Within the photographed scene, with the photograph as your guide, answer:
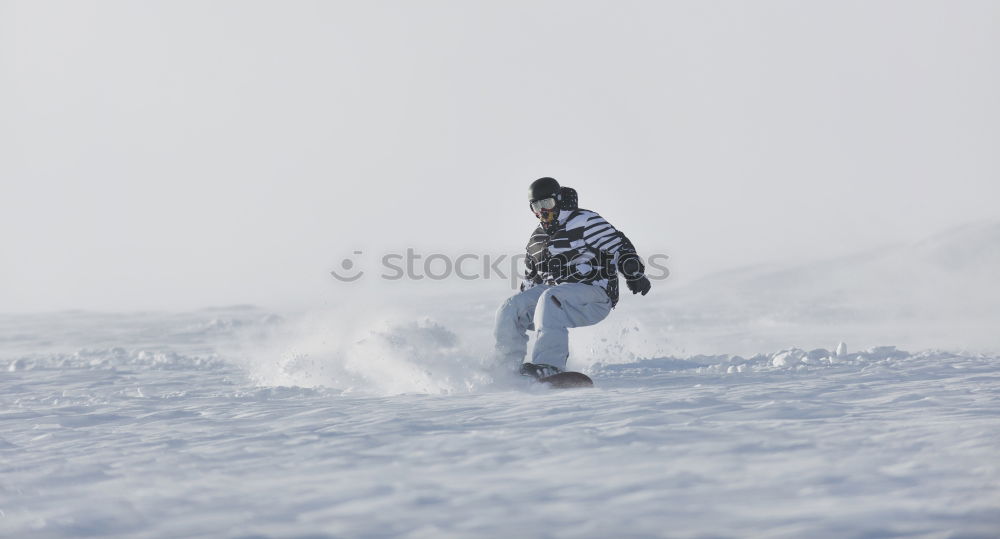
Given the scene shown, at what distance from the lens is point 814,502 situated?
88.3 inches

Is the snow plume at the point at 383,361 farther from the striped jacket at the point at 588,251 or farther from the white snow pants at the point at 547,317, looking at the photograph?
the striped jacket at the point at 588,251

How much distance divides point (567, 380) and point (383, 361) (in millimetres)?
1707

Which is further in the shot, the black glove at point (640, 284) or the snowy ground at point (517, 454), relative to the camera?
the black glove at point (640, 284)

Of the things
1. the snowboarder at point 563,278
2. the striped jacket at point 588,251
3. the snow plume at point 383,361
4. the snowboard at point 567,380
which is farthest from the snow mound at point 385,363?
the striped jacket at point 588,251

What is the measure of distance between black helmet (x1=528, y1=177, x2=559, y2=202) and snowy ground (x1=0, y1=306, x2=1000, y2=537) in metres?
1.40

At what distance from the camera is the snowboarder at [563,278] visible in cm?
560

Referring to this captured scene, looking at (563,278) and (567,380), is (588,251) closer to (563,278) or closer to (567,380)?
Answer: (563,278)

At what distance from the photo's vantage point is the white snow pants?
5531 millimetres

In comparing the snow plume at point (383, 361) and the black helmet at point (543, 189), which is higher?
the black helmet at point (543, 189)

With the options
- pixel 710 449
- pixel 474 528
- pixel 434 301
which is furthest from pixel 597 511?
pixel 434 301

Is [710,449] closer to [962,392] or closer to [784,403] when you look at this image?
[784,403]

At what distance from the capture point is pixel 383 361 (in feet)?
20.0

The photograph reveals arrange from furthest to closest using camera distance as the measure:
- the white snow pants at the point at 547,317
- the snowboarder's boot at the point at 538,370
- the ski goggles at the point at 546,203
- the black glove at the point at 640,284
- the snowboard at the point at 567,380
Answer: the ski goggles at the point at 546,203
the black glove at the point at 640,284
the white snow pants at the point at 547,317
the snowboarder's boot at the point at 538,370
the snowboard at the point at 567,380

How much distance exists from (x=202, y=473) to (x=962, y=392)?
4.15 meters
